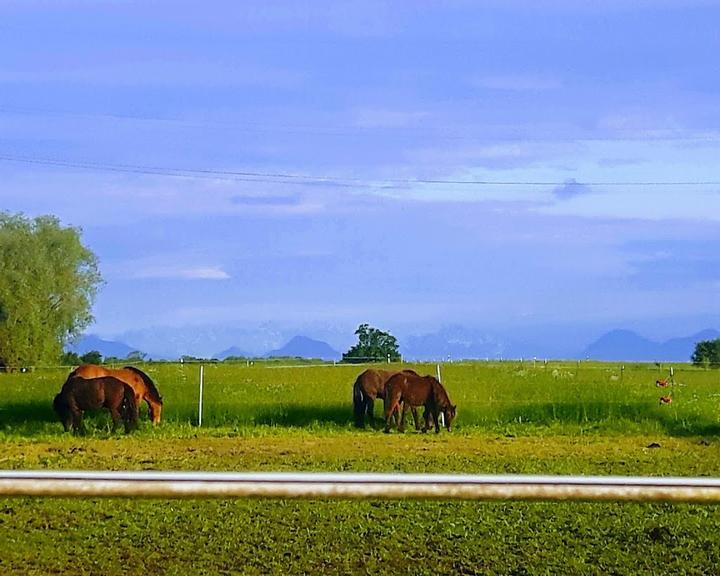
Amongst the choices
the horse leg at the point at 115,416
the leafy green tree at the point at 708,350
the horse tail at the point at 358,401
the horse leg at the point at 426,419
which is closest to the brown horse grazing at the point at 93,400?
the horse leg at the point at 115,416

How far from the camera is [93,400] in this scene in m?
13.8

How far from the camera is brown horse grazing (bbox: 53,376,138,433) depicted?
1381 cm

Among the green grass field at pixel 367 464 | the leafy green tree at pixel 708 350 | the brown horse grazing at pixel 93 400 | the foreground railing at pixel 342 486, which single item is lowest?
the green grass field at pixel 367 464

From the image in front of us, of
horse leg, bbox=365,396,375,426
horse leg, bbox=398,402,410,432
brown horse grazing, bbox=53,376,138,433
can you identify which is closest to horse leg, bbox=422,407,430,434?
horse leg, bbox=398,402,410,432

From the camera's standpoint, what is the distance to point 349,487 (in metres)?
1.72

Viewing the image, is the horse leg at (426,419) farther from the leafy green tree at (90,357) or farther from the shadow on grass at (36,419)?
the leafy green tree at (90,357)

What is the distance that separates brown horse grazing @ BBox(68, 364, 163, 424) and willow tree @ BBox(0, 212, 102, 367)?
2026 centimetres

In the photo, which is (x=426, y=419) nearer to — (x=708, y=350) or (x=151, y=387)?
(x=151, y=387)

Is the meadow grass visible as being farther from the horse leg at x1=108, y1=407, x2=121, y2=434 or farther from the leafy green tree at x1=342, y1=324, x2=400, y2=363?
the leafy green tree at x1=342, y1=324, x2=400, y2=363

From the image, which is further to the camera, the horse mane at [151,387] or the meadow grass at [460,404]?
the horse mane at [151,387]

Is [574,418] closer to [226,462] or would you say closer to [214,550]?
[226,462]

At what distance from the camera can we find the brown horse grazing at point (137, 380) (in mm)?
14815

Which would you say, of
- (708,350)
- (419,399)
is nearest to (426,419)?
(419,399)

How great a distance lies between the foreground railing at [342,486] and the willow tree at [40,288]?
33839 mm
